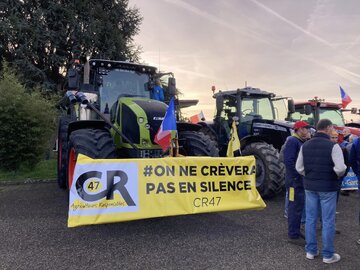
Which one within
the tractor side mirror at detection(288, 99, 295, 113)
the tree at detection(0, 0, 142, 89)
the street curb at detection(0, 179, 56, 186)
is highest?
the tree at detection(0, 0, 142, 89)

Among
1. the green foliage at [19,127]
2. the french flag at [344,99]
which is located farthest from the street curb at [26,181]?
the french flag at [344,99]

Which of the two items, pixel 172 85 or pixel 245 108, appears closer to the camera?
pixel 172 85

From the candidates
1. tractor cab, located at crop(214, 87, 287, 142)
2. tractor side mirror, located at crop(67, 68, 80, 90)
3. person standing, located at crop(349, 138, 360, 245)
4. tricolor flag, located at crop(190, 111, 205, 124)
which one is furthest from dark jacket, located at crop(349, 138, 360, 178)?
tricolor flag, located at crop(190, 111, 205, 124)

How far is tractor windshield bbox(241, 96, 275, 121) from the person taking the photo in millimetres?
8438

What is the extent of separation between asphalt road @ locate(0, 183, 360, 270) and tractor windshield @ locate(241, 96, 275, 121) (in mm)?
2848

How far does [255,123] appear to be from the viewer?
827cm

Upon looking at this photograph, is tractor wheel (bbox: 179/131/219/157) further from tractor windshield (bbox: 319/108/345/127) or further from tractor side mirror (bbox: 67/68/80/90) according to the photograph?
tractor windshield (bbox: 319/108/345/127)

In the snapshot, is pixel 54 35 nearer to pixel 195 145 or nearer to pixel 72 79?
pixel 72 79

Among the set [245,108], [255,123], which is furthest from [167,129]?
[245,108]

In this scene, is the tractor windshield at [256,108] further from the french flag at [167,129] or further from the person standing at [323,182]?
the person standing at [323,182]

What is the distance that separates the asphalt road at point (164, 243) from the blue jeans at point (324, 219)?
176 millimetres

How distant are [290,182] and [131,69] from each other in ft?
12.9

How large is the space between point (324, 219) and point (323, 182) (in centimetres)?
47

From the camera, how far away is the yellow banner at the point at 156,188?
436 cm
